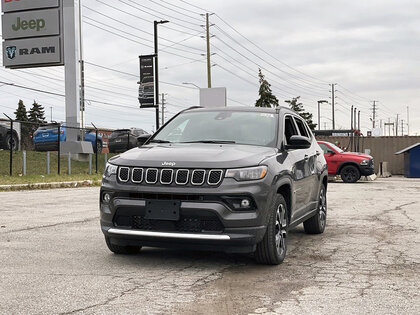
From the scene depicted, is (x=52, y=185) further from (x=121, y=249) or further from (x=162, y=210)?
(x=162, y=210)

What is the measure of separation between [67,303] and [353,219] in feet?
22.1

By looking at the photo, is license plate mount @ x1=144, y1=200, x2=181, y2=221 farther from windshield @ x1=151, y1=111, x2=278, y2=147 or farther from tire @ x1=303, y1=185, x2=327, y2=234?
tire @ x1=303, y1=185, x2=327, y2=234

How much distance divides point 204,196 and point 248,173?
49 centimetres

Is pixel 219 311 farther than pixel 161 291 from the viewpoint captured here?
No

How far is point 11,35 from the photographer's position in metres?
30.1

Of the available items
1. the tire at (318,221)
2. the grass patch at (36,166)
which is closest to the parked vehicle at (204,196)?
the tire at (318,221)

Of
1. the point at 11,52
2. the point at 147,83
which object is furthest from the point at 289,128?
the point at 147,83

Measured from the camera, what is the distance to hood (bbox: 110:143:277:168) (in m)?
5.38

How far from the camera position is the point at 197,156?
5.49m

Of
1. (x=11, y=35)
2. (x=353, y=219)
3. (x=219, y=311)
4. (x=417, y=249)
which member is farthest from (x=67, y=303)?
(x=11, y=35)

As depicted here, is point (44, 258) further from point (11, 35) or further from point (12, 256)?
point (11, 35)

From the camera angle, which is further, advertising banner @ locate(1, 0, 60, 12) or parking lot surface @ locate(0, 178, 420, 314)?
advertising banner @ locate(1, 0, 60, 12)

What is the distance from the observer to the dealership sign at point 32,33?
29.4m

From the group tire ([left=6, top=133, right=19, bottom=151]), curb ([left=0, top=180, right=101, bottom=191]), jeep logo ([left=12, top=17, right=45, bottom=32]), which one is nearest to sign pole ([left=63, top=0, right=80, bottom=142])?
jeep logo ([left=12, top=17, right=45, bottom=32])
